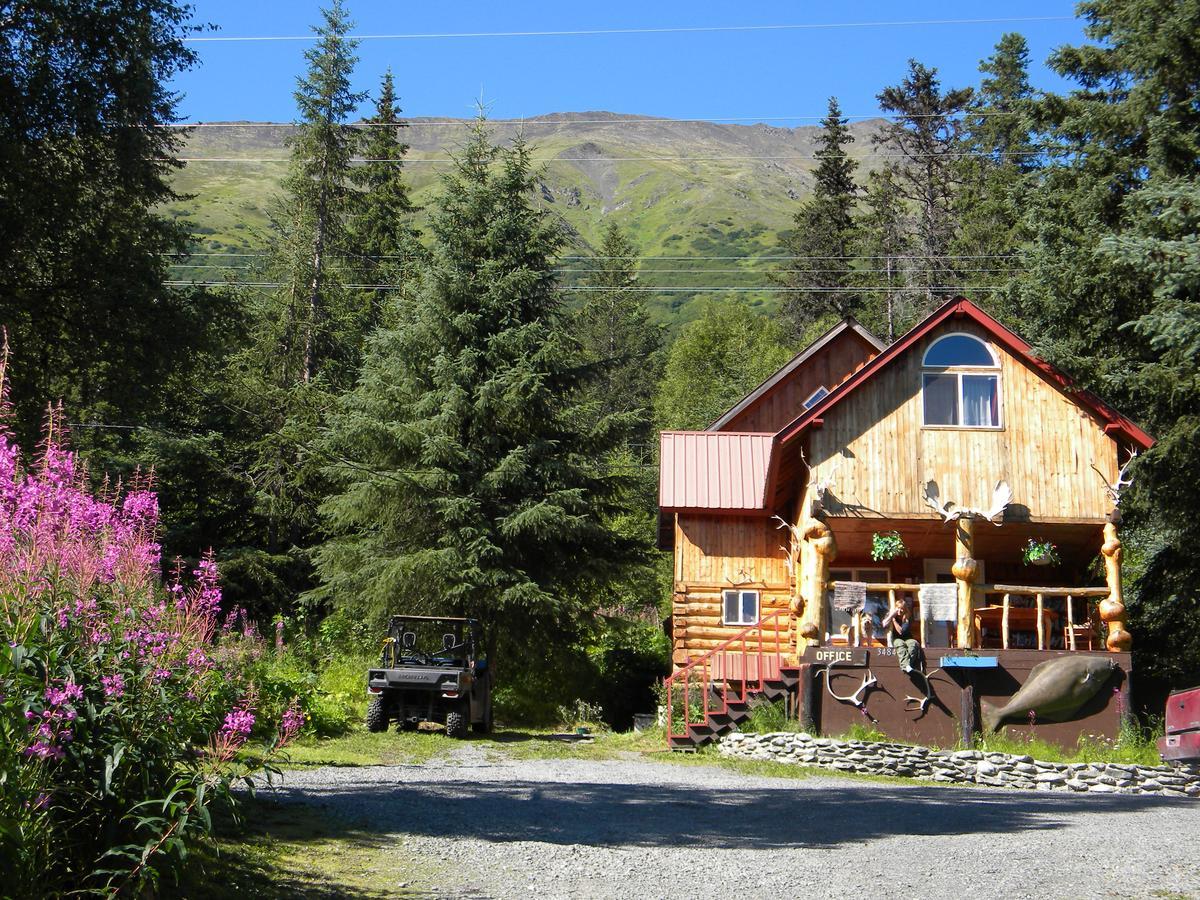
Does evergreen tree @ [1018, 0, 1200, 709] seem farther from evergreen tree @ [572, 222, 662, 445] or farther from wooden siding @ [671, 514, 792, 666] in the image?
evergreen tree @ [572, 222, 662, 445]

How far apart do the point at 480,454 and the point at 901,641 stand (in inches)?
508

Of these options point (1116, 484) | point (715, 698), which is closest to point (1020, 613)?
point (1116, 484)

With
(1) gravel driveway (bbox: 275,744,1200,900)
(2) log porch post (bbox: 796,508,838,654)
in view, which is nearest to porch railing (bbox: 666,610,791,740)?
(2) log porch post (bbox: 796,508,838,654)

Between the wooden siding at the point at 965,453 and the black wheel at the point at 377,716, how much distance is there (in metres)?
8.97

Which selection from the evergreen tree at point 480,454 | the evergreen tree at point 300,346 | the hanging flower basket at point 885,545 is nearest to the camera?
the hanging flower basket at point 885,545

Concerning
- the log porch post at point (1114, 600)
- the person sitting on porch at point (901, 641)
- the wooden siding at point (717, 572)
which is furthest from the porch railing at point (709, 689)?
the log porch post at point (1114, 600)

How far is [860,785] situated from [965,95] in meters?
46.3

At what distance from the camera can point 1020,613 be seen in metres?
22.6

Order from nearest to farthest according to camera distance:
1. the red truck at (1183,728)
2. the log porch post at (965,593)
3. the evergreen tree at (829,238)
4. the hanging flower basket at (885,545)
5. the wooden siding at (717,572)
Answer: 1. the red truck at (1183,728)
2. the log porch post at (965,593)
3. the hanging flower basket at (885,545)
4. the wooden siding at (717,572)
5. the evergreen tree at (829,238)

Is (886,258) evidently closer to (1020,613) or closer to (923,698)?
(1020,613)

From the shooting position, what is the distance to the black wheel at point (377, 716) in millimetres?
21156

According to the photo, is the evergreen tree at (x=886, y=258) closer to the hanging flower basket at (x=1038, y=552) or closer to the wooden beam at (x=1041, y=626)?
the hanging flower basket at (x=1038, y=552)

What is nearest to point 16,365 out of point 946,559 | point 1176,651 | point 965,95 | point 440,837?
point 440,837

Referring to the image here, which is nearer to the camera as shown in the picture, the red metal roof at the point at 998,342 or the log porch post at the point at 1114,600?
the log porch post at the point at 1114,600
